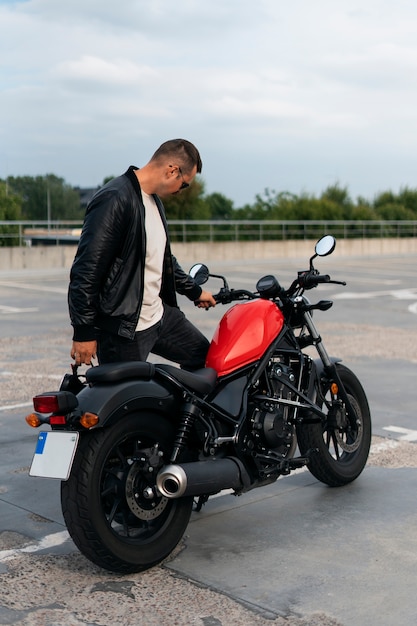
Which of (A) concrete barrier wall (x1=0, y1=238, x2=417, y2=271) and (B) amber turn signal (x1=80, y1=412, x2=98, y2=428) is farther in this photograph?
(A) concrete barrier wall (x1=0, y1=238, x2=417, y2=271)

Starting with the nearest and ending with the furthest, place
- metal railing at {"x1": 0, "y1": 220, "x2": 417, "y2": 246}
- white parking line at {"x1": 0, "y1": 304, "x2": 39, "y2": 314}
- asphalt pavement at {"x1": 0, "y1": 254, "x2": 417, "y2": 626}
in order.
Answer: asphalt pavement at {"x1": 0, "y1": 254, "x2": 417, "y2": 626} → white parking line at {"x1": 0, "y1": 304, "x2": 39, "y2": 314} → metal railing at {"x1": 0, "y1": 220, "x2": 417, "y2": 246}

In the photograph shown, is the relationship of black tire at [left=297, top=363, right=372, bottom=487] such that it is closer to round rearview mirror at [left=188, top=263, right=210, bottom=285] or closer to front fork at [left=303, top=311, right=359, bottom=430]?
front fork at [left=303, top=311, right=359, bottom=430]

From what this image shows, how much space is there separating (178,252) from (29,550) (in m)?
22.2

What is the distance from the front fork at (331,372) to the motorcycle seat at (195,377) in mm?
716

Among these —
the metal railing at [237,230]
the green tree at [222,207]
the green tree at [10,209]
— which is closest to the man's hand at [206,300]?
the metal railing at [237,230]

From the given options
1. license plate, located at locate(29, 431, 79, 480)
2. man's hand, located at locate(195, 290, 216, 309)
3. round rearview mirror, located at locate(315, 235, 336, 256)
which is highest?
round rearview mirror, located at locate(315, 235, 336, 256)

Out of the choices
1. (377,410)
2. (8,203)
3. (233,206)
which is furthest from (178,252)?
(377,410)

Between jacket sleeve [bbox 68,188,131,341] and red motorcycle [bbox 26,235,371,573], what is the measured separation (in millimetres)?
254

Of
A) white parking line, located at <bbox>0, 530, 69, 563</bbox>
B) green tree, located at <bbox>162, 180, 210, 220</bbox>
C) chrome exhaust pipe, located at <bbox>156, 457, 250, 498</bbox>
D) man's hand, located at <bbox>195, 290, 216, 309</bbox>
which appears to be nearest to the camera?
chrome exhaust pipe, located at <bbox>156, 457, 250, 498</bbox>

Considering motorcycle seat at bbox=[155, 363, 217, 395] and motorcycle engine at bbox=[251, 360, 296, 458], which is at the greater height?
motorcycle seat at bbox=[155, 363, 217, 395]

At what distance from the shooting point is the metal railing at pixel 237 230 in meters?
22.9

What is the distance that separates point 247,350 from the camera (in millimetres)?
4211

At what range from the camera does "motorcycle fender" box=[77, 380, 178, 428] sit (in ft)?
11.8

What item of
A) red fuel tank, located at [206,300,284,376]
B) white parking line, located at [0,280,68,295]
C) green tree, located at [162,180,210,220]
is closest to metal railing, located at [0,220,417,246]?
green tree, located at [162,180,210,220]
